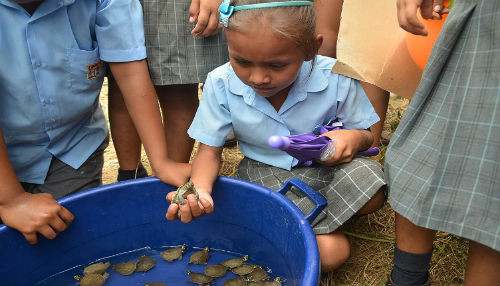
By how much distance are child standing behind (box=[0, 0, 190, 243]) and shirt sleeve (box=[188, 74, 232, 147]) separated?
10 centimetres

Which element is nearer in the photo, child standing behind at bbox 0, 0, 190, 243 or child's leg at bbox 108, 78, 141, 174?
child standing behind at bbox 0, 0, 190, 243

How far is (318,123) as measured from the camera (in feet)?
4.33

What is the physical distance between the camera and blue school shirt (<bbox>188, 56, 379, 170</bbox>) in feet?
4.23

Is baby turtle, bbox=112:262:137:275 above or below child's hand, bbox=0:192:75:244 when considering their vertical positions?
below

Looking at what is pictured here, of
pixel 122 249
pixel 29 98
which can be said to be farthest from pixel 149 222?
pixel 29 98

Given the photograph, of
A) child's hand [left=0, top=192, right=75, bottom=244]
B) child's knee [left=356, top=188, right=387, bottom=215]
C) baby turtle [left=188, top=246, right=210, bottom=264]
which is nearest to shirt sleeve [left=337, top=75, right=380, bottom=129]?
child's knee [left=356, top=188, right=387, bottom=215]

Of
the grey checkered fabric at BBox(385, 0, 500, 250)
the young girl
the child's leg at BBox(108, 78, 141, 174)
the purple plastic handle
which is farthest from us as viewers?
the child's leg at BBox(108, 78, 141, 174)

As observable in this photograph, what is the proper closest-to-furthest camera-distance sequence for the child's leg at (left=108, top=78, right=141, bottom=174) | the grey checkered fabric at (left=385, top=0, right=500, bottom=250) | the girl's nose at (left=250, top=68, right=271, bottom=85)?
the grey checkered fabric at (left=385, top=0, right=500, bottom=250) → the girl's nose at (left=250, top=68, right=271, bottom=85) → the child's leg at (left=108, top=78, right=141, bottom=174)

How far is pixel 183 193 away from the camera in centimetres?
118

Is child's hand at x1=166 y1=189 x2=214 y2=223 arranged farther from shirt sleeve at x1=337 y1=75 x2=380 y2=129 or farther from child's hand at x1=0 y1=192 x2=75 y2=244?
shirt sleeve at x1=337 y1=75 x2=380 y2=129

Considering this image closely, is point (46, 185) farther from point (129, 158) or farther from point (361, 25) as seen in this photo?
point (361, 25)

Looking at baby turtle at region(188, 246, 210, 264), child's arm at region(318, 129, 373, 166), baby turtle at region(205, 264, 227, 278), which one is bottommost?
baby turtle at region(188, 246, 210, 264)

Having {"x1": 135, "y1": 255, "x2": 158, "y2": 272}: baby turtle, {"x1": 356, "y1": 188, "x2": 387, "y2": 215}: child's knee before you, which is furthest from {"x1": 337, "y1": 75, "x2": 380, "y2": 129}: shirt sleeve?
{"x1": 135, "y1": 255, "x2": 158, "y2": 272}: baby turtle

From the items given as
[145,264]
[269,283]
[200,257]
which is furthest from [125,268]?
[269,283]
